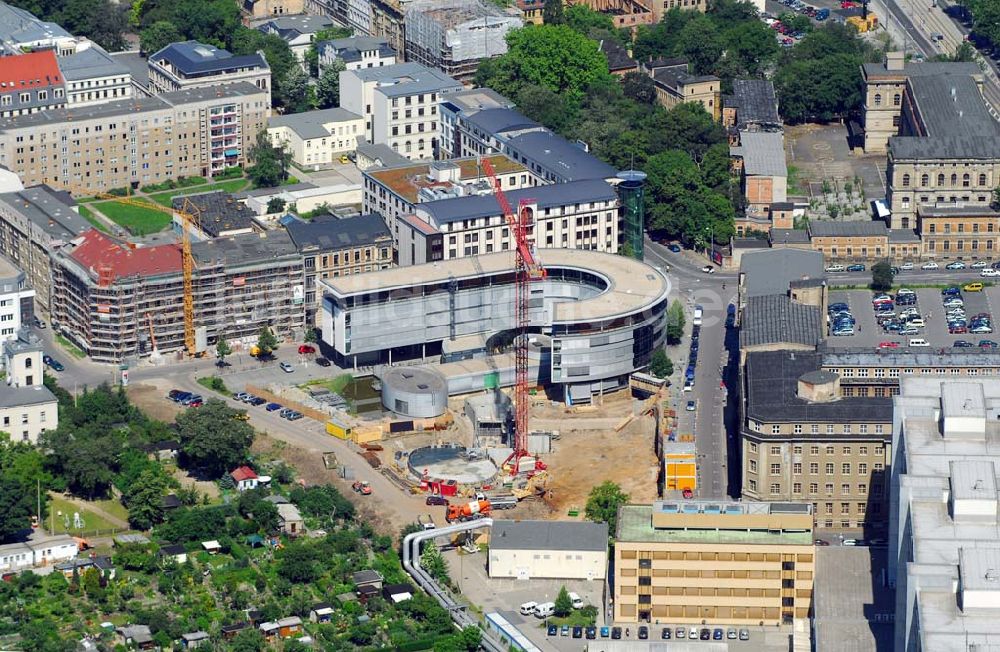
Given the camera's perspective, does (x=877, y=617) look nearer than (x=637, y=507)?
Yes

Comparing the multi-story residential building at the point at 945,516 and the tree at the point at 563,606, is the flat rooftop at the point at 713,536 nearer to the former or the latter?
the tree at the point at 563,606

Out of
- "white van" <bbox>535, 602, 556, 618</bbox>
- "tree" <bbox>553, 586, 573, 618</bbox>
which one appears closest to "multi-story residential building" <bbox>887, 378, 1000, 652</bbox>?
"tree" <bbox>553, 586, 573, 618</bbox>

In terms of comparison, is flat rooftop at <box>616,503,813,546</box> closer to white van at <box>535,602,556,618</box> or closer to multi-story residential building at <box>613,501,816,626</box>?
multi-story residential building at <box>613,501,816,626</box>

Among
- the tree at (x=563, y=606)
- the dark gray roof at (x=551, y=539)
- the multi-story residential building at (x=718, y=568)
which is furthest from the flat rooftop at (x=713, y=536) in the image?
the tree at (x=563, y=606)

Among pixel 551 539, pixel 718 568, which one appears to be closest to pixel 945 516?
pixel 718 568

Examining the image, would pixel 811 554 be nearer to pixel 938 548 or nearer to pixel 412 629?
pixel 938 548

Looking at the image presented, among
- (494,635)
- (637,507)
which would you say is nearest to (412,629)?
(494,635)
